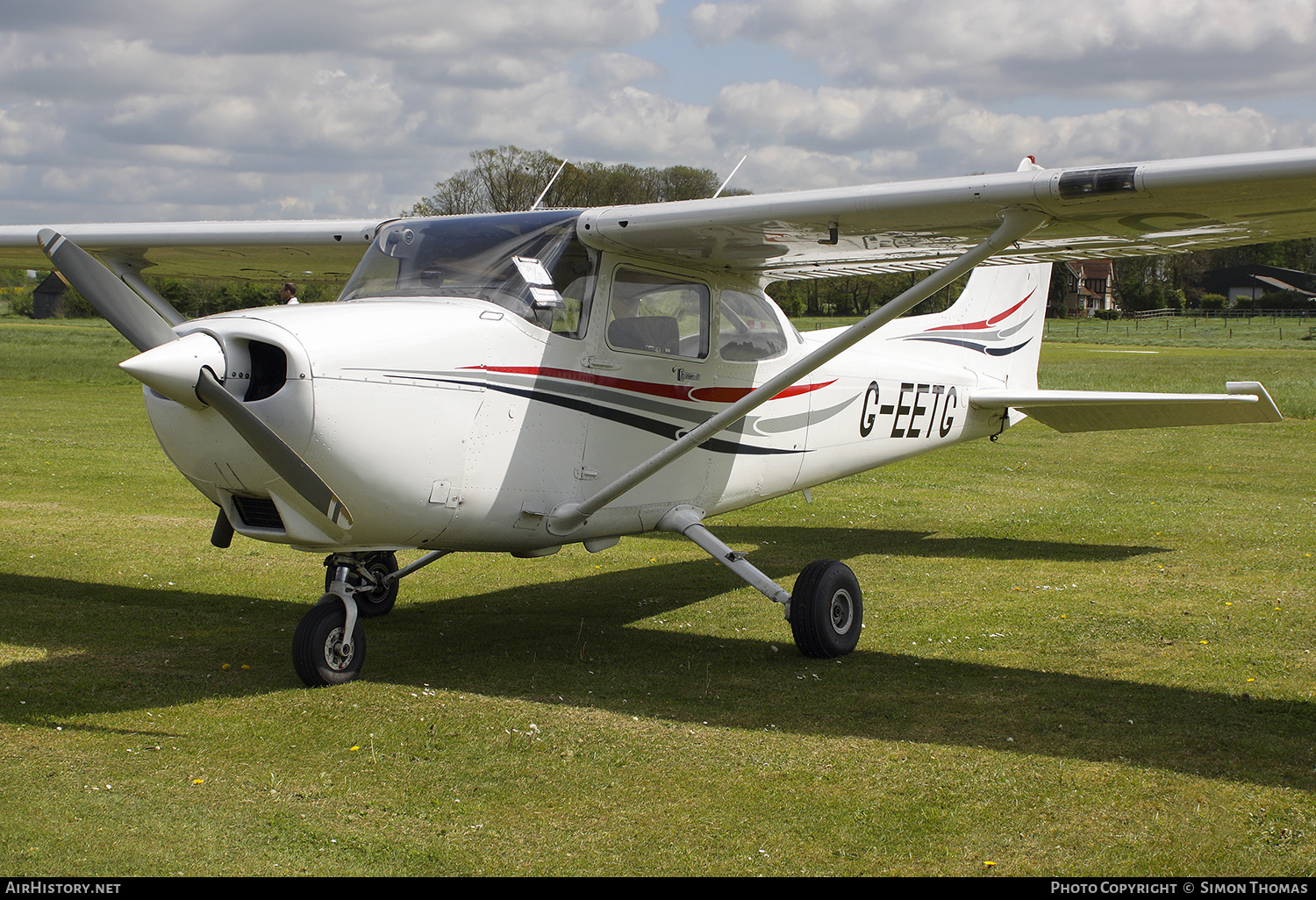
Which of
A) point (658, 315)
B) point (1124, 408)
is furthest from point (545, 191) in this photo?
point (1124, 408)

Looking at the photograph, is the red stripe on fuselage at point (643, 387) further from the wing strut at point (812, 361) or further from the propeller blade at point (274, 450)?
the propeller blade at point (274, 450)

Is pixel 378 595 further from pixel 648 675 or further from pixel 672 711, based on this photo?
pixel 672 711

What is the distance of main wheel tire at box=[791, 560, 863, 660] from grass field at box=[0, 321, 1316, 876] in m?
0.21

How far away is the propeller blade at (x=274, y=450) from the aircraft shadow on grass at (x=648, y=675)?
50.8 inches

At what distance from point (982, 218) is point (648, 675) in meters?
3.11

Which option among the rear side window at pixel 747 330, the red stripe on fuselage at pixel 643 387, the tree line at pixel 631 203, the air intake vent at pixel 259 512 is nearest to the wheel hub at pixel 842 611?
the red stripe on fuselage at pixel 643 387

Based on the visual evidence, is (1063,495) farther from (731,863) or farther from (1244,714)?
(731,863)

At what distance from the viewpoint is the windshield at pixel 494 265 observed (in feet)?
19.5

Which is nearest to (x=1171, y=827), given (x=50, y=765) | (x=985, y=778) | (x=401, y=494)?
(x=985, y=778)

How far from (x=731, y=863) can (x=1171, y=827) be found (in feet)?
5.49

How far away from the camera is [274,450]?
489cm

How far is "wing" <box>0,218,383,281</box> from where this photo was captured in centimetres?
768

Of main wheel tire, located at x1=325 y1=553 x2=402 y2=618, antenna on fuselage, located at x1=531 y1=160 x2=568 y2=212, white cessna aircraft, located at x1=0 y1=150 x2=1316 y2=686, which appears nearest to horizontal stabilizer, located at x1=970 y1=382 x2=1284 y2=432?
white cessna aircraft, located at x1=0 y1=150 x2=1316 y2=686

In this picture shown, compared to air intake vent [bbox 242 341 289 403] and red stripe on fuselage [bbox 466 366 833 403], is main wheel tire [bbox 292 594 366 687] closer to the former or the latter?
air intake vent [bbox 242 341 289 403]
